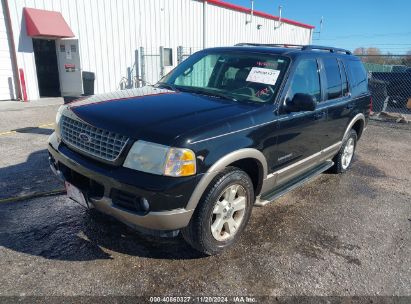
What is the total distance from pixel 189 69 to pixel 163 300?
9.23 ft

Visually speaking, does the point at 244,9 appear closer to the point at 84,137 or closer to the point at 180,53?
the point at 180,53

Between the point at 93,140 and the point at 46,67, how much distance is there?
12115 mm

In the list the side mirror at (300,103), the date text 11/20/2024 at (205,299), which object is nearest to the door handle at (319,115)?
the side mirror at (300,103)

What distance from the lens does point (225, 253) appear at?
313 centimetres

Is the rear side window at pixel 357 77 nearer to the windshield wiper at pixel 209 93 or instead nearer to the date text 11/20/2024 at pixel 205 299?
the windshield wiper at pixel 209 93

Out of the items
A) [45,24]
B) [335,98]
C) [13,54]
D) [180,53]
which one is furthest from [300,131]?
[180,53]

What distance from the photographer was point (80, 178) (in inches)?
116

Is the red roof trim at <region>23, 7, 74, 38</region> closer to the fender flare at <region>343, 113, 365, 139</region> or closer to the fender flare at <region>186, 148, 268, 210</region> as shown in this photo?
the fender flare at <region>343, 113, 365, 139</region>

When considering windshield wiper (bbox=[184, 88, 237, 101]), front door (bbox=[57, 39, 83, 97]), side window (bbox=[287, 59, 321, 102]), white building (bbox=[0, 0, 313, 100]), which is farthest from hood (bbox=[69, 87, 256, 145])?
front door (bbox=[57, 39, 83, 97])

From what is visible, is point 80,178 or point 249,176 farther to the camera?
point 249,176

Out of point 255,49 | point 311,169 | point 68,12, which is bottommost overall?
point 311,169

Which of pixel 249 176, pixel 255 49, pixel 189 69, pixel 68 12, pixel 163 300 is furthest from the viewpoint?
pixel 68 12

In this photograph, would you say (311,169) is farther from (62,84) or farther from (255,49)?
(62,84)

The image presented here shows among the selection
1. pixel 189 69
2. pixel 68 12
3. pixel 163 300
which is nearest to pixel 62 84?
pixel 68 12
